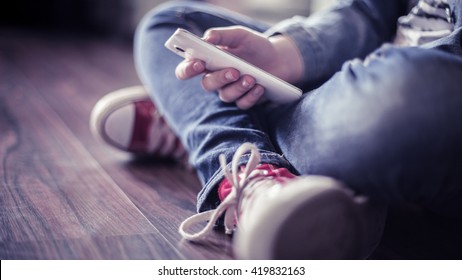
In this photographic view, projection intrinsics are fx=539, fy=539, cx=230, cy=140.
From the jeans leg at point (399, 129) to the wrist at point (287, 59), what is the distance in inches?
7.5

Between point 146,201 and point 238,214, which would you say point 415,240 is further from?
point 146,201

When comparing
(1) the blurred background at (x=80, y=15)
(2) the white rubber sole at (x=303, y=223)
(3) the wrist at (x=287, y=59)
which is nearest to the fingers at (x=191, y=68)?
(3) the wrist at (x=287, y=59)

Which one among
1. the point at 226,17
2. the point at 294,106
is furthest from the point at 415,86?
the point at 226,17

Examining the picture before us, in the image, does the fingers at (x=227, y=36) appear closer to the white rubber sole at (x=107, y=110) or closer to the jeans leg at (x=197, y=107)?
the jeans leg at (x=197, y=107)

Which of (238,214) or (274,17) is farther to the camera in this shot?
(274,17)

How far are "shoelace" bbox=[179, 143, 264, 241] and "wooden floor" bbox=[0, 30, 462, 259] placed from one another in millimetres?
20

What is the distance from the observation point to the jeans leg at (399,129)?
0.46 meters

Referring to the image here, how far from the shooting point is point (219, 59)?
619mm

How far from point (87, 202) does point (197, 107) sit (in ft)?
0.63

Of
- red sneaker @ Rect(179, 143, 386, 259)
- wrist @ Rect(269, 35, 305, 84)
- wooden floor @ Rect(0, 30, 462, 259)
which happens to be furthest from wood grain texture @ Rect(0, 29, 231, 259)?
wrist @ Rect(269, 35, 305, 84)

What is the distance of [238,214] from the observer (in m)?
0.56

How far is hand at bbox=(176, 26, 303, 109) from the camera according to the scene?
0.64m

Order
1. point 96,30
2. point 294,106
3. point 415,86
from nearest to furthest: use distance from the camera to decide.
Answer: point 415,86 → point 294,106 → point 96,30

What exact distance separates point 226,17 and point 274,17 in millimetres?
1389
